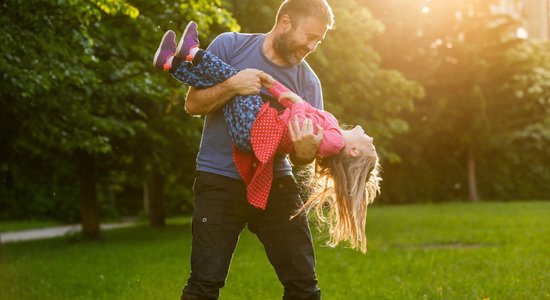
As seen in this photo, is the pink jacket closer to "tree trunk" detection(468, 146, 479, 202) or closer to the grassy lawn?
the grassy lawn

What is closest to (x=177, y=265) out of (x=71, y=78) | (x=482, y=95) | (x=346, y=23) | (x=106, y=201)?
(x=71, y=78)

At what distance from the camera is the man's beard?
3.91 metres

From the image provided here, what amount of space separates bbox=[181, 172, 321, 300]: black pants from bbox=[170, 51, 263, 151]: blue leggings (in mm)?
293

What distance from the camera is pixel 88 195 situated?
1805 centimetres

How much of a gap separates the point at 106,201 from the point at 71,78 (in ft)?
59.6

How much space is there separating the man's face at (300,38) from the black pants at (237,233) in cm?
65

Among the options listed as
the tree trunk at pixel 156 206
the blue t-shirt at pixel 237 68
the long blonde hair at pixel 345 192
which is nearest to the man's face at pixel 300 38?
Answer: the blue t-shirt at pixel 237 68

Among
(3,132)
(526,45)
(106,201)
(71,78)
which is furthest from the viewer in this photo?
(526,45)

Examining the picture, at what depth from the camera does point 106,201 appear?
28578 mm

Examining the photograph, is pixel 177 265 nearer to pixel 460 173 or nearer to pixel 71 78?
pixel 71 78

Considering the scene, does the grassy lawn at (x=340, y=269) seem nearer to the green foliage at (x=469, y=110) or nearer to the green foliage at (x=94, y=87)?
the green foliage at (x=94, y=87)

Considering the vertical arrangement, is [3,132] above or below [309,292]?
above

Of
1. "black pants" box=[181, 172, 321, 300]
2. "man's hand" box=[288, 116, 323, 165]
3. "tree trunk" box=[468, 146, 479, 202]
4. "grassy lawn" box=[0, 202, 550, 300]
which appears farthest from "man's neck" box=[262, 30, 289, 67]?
"tree trunk" box=[468, 146, 479, 202]

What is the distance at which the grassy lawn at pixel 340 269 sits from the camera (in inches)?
309
